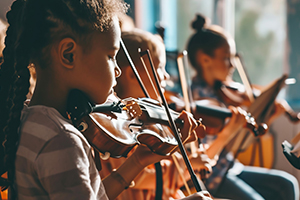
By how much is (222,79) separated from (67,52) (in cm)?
105

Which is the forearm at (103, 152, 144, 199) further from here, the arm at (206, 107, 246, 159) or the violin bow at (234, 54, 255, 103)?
the violin bow at (234, 54, 255, 103)

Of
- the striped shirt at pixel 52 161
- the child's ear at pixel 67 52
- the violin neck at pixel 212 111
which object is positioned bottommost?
the violin neck at pixel 212 111

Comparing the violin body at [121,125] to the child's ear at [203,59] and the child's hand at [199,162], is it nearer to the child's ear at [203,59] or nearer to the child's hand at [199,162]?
the child's hand at [199,162]

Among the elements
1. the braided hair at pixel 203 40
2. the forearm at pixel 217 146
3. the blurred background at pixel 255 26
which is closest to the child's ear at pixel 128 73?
the forearm at pixel 217 146

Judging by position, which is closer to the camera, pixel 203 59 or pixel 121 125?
pixel 121 125

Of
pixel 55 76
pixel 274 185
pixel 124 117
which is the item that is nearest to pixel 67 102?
pixel 55 76

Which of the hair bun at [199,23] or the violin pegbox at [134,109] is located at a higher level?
the violin pegbox at [134,109]

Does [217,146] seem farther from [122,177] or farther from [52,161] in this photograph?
[52,161]

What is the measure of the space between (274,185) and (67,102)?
0.89 metres

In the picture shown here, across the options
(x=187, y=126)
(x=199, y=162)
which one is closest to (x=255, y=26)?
(x=199, y=162)

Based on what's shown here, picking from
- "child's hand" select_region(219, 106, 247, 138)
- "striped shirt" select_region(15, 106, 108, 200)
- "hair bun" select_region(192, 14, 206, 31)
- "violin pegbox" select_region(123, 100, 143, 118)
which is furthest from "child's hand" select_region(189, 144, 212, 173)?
"hair bun" select_region(192, 14, 206, 31)

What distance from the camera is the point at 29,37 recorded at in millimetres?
432

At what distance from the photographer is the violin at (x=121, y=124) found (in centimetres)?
46

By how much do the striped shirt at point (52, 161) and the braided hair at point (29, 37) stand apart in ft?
0.06
